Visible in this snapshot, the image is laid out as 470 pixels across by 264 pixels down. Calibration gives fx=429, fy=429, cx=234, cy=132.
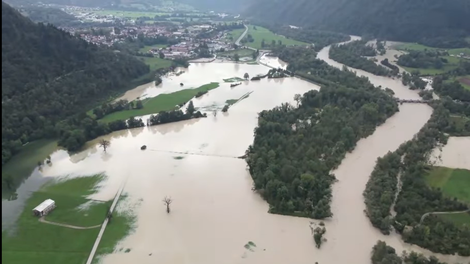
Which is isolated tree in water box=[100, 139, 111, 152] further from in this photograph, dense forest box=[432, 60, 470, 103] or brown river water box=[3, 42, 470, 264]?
dense forest box=[432, 60, 470, 103]

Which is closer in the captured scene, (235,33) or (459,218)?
(459,218)

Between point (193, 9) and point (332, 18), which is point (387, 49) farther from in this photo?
point (193, 9)

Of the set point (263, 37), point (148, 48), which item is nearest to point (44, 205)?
point (148, 48)

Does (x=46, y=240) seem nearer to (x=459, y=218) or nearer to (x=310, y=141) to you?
Result: (x=310, y=141)

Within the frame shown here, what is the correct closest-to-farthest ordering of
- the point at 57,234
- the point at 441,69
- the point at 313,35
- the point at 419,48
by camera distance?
the point at 57,234 → the point at 441,69 → the point at 419,48 → the point at 313,35

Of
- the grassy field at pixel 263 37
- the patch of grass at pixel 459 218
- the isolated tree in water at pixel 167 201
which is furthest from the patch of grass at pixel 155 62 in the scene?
the patch of grass at pixel 459 218

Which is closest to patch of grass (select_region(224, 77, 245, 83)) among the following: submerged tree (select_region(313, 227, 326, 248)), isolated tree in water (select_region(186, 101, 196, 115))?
isolated tree in water (select_region(186, 101, 196, 115))
